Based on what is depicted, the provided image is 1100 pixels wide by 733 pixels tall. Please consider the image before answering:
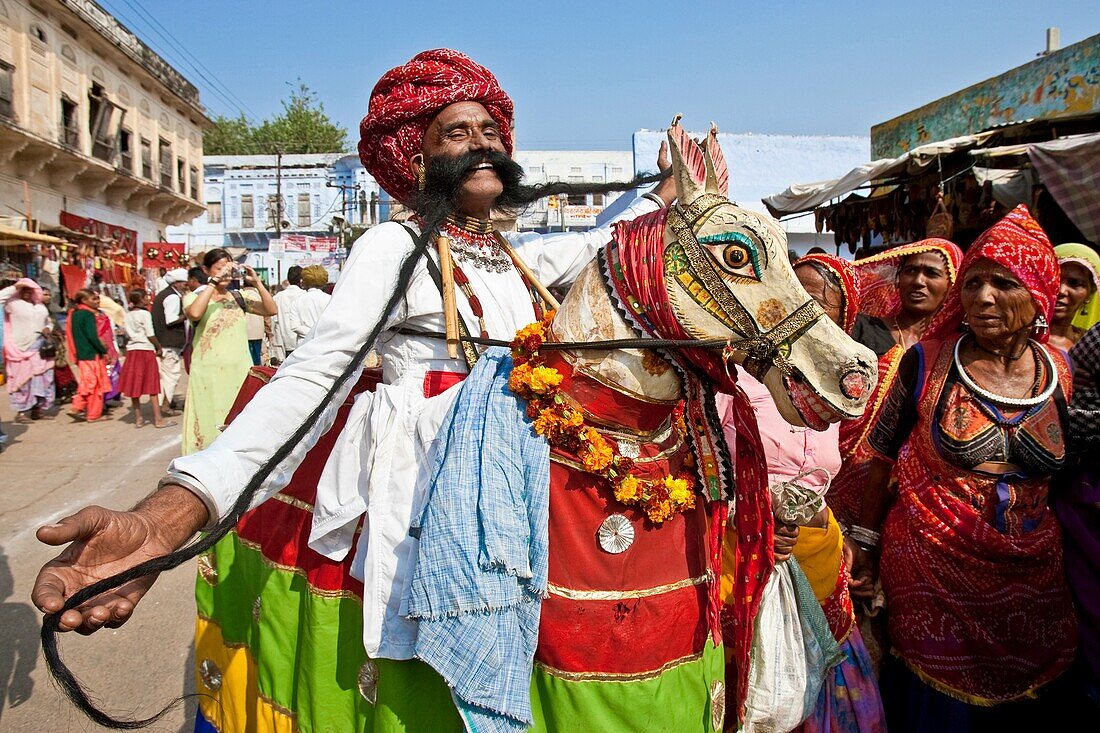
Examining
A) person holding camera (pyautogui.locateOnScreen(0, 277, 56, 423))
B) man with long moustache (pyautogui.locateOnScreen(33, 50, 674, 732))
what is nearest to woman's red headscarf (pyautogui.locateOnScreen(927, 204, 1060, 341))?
man with long moustache (pyautogui.locateOnScreen(33, 50, 674, 732))

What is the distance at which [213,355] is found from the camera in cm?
595

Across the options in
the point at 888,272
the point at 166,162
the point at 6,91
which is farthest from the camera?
the point at 166,162

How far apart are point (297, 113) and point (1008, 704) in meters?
53.1

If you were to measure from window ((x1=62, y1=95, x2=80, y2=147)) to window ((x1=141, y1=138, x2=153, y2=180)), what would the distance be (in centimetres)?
432

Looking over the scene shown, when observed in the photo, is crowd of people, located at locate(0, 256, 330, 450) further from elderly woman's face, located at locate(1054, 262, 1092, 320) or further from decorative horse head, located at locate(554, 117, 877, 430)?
elderly woman's face, located at locate(1054, 262, 1092, 320)

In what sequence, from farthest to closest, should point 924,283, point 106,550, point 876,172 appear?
point 876,172 → point 924,283 → point 106,550

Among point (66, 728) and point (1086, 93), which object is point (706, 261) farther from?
point (1086, 93)

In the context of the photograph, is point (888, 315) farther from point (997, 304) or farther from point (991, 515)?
point (991, 515)

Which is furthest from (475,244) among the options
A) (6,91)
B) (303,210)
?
(303,210)

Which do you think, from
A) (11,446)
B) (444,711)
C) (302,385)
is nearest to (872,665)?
(444,711)

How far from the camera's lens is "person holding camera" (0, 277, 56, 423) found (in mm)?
9562

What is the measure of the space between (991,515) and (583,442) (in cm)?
174

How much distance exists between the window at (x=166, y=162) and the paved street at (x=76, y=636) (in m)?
23.7

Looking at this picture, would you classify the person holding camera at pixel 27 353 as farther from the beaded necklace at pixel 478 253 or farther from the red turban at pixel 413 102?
the beaded necklace at pixel 478 253
